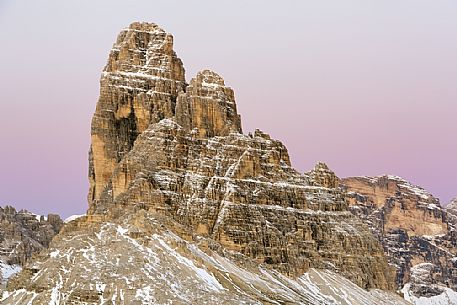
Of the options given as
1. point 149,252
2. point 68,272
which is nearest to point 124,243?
point 149,252

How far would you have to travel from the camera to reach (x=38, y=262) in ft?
621

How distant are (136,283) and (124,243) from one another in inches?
700

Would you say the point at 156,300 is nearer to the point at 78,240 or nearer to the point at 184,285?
the point at 184,285

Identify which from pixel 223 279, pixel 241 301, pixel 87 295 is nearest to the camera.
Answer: pixel 87 295

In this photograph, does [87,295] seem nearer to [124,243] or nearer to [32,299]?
[32,299]

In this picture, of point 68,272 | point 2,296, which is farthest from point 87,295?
point 2,296

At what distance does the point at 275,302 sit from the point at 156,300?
33.0 metres

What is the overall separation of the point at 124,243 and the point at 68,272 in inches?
670

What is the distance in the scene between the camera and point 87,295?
560ft

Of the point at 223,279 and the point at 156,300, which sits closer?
the point at 156,300

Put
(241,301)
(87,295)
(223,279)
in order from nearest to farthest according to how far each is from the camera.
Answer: (87,295)
(241,301)
(223,279)

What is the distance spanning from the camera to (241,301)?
182125mm

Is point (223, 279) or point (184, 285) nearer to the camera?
point (184, 285)

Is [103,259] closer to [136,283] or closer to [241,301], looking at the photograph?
[136,283]
